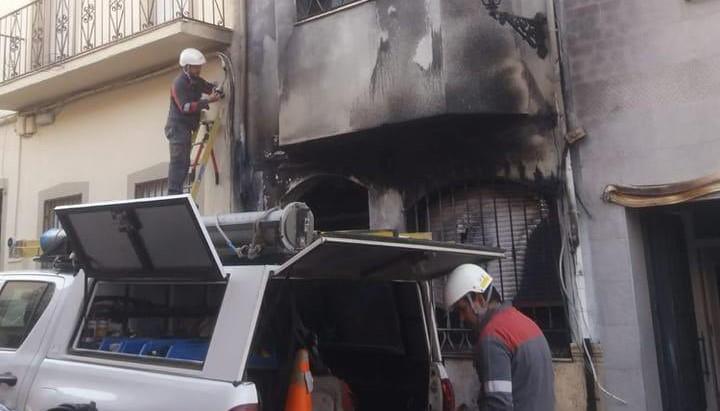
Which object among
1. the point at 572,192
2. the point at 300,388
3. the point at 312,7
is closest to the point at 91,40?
the point at 312,7

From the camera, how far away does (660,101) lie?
6.20 metres

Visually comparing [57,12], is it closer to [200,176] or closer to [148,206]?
[200,176]

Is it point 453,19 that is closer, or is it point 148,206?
point 148,206

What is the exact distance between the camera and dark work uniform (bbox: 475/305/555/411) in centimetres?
343

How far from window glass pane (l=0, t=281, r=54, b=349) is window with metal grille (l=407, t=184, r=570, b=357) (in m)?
3.69

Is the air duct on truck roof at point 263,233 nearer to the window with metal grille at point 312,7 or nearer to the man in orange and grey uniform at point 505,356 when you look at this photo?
the man in orange and grey uniform at point 505,356

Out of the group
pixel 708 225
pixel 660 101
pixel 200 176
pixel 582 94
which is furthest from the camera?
pixel 200 176

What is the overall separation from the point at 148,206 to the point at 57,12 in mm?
8548

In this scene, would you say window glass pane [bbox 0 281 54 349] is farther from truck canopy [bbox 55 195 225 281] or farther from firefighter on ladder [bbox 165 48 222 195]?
firefighter on ladder [bbox 165 48 222 195]

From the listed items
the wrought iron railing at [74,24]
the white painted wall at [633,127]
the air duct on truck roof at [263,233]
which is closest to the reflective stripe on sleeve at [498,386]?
the air duct on truck roof at [263,233]

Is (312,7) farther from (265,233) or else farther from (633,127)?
(265,233)

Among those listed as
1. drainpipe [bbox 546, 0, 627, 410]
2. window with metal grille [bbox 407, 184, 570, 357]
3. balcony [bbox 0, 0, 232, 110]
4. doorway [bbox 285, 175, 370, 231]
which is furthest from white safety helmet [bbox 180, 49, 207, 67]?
drainpipe [bbox 546, 0, 627, 410]

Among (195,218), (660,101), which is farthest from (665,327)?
(195,218)

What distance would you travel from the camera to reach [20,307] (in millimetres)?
4453
